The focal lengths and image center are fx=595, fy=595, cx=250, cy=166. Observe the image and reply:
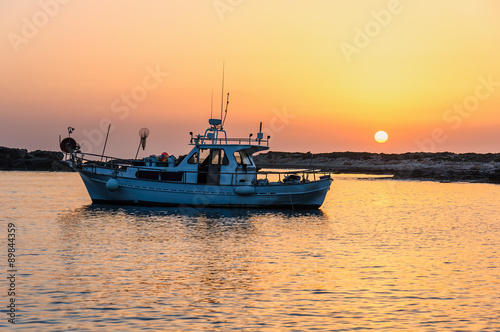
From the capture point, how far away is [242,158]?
36969 mm

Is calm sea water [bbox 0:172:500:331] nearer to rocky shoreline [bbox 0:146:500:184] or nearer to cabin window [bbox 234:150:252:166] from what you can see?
cabin window [bbox 234:150:252:166]

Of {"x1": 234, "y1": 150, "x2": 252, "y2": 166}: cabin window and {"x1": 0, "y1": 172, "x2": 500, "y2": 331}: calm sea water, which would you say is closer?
{"x1": 0, "y1": 172, "x2": 500, "y2": 331}: calm sea water

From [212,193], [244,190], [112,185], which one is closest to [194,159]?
[212,193]

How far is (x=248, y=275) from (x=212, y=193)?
19.5 m

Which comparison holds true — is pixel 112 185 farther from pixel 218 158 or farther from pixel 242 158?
pixel 242 158

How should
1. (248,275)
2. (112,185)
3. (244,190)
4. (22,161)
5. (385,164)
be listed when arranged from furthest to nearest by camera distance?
(385,164), (22,161), (112,185), (244,190), (248,275)

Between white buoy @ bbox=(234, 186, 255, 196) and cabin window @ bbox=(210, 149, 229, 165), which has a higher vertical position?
cabin window @ bbox=(210, 149, 229, 165)

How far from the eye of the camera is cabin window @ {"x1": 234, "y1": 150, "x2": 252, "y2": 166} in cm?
3666

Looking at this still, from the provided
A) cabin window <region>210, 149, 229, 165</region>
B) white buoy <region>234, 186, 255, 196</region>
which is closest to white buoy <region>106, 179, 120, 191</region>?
cabin window <region>210, 149, 229, 165</region>

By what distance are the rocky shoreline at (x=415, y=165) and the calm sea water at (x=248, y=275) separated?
64.9m

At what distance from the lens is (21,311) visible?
12.6 metres

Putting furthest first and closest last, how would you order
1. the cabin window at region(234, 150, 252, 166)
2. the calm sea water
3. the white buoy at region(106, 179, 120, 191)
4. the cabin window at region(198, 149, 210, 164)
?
the white buoy at region(106, 179, 120, 191), the cabin window at region(234, 150, 252, 166), the cabin window at region(198, 149, 210, 164), the calm sea water

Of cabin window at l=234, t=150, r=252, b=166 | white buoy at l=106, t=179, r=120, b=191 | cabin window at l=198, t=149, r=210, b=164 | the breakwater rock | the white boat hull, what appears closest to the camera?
the white boat hull

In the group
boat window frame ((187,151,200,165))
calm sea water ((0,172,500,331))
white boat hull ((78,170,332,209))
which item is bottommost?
calm sea water ((0,172,500,331))
